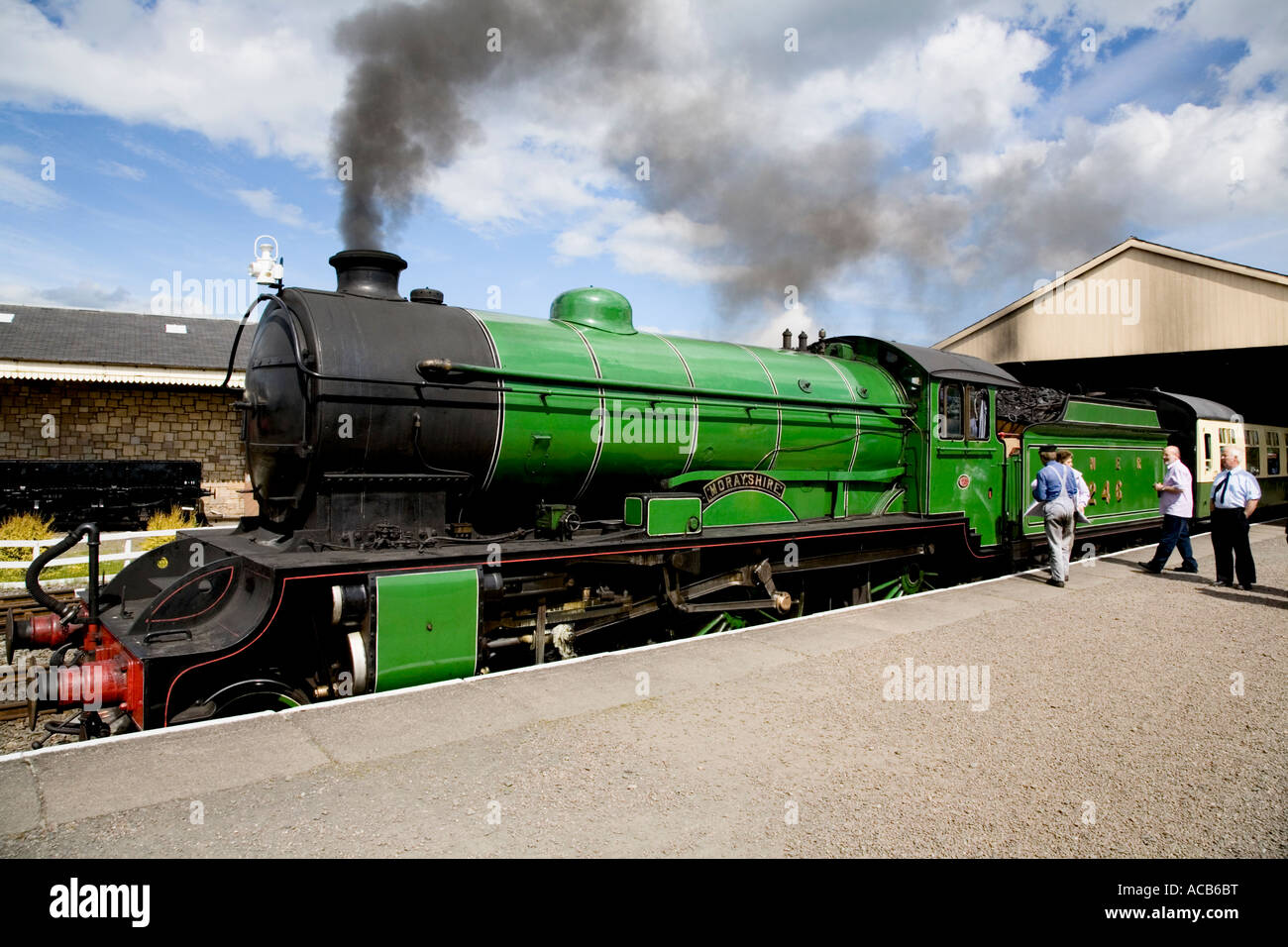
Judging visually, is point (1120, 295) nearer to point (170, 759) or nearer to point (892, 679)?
point (892, 679)

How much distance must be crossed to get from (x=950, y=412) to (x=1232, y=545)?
3765 mm

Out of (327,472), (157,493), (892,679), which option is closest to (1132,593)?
(892,679)

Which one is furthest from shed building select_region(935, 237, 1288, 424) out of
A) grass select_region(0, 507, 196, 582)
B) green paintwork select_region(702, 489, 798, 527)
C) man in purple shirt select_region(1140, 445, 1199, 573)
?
grass select_region(0, 507, 196, 582)

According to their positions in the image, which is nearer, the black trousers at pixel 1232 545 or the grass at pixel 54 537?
the black trousers at pixel 1232 545

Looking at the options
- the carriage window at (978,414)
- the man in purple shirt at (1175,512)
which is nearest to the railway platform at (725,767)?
the carriage window at (978,414)

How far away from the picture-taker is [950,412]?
9367 millimetres

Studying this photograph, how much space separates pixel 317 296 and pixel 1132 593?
9125 millimetres

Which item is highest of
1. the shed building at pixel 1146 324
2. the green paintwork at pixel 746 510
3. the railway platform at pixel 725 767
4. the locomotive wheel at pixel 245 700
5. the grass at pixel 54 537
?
the shed building at pixel 1146 324

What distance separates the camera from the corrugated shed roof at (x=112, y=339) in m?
17.3

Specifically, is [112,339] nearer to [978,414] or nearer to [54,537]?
[54,537]

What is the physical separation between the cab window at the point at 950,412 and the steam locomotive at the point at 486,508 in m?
0.08

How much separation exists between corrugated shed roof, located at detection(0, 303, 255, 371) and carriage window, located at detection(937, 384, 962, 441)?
16.8 m

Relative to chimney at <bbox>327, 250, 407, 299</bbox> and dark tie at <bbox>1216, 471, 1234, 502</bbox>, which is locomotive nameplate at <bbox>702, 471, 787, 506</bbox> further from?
dark tie at <bbox>1216, 471, 1234, 502</bbox>

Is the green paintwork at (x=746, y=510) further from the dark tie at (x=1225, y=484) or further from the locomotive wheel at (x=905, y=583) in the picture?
the dark tie at (x=1225, y=484)
